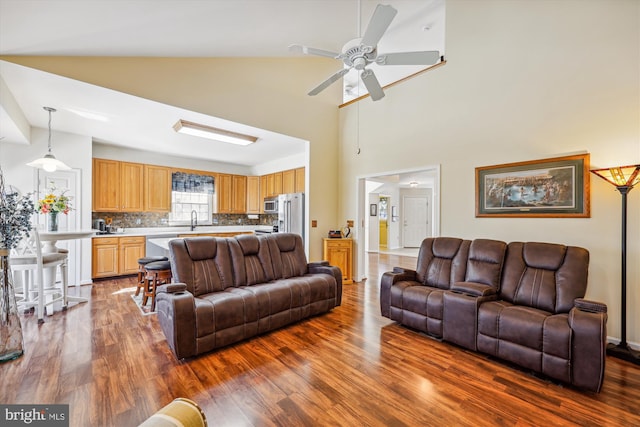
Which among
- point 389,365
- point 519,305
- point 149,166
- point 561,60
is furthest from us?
point 149,166

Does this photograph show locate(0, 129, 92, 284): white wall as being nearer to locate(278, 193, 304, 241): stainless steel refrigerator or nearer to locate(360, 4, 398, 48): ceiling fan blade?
locate(278, 193, 304, 241): stainless steel refrigerator

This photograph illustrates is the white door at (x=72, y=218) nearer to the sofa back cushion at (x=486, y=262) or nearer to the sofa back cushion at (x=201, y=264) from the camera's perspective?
the sofa back cushion at (x=201, y=264)

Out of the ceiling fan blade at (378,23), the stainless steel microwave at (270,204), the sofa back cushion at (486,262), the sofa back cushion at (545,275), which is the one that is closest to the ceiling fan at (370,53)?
the ceiling fan blade at (378,23)

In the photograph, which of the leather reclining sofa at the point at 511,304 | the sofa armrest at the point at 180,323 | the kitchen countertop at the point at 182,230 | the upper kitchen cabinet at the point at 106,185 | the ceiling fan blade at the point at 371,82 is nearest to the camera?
the leather reclining sofa at the point at 511,304

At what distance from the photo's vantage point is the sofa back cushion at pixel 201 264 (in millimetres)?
2854

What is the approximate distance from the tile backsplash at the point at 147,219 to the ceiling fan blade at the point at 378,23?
5664mm

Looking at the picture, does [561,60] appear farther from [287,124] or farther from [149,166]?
[149,166]

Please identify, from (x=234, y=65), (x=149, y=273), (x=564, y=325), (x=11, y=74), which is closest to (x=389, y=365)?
(x=564, y=325)

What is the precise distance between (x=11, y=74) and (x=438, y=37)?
5670 millimetres

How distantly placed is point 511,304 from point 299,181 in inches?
170

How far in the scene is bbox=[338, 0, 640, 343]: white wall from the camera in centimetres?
268

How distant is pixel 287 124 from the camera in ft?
15.5

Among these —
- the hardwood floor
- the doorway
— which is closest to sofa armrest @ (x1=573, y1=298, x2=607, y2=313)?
the hardwood floor

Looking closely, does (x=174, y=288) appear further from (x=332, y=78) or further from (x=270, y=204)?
(x=270, y=204)
